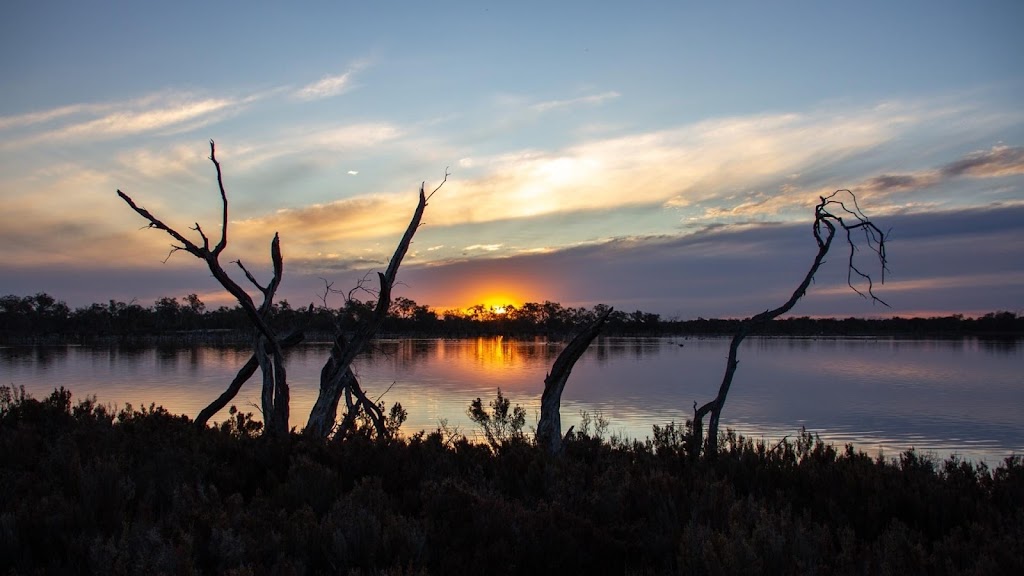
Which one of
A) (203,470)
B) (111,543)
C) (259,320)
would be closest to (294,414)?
(259,320)

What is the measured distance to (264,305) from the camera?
38.0 ft

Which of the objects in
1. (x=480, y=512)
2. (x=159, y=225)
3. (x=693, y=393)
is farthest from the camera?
(x=693, y=393)

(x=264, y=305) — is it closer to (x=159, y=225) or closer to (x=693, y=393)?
(x=159, y=225)

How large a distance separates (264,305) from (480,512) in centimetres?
758

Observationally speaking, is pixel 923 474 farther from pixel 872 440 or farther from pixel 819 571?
pixel 872 440

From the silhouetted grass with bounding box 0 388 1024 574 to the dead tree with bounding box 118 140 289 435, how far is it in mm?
2202

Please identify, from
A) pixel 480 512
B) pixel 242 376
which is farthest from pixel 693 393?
pixel 480 512

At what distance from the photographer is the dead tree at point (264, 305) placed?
9906 millimetres

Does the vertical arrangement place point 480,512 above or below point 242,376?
below

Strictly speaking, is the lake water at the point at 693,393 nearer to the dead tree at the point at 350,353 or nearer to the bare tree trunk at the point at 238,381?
the dead tree at the point at 350,353

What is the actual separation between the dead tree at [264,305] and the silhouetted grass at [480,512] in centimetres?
220

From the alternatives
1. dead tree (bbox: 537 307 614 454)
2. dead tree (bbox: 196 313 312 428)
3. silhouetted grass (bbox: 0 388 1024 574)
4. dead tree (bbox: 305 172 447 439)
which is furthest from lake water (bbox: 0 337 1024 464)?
silhouetted grass (bbox: 0 388 1024 574)

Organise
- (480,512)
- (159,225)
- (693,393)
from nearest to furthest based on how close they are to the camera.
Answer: (480,512) → (159,225) → (693,393)

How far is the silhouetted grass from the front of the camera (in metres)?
4.28
